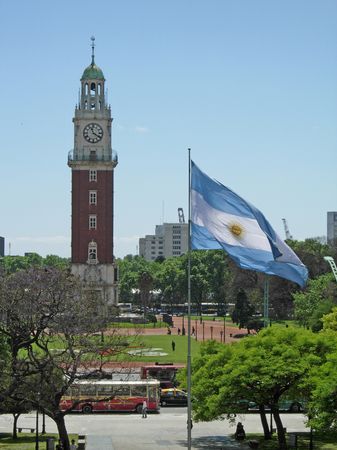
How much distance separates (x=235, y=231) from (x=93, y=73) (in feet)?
309

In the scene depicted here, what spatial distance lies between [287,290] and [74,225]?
27.4m

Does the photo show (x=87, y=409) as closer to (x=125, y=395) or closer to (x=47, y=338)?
(x=125, y=395)

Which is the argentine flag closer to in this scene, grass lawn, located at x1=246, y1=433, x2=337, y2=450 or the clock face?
grass lawn, located at x1=246, y1=433, x2=337, y2=450

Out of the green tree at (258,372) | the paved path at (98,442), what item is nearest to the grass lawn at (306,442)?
the green tree at (258,372)

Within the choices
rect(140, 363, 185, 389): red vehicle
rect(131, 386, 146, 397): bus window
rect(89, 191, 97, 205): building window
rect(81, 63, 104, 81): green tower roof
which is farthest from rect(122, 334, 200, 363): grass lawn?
rect(81, 63, 104, 81): green tower roof

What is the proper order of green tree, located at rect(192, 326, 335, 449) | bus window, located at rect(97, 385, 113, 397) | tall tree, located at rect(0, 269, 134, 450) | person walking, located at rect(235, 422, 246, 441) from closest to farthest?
tall tree, located at rect(0, 269, 134, 450)
green tree, located at rect(192, 326, 335, 449)
person walking, located at rect(235, 422, 246, 441)
bus window, located at rect(97, 385, 113, 397)

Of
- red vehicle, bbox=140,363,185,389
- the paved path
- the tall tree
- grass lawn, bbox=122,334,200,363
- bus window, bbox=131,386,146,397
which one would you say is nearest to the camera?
the tall tree

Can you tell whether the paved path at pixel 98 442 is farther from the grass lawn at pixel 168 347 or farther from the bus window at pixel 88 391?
the grass lawn at pixel 168 347

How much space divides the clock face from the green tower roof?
235 inches

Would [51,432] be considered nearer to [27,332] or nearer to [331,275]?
[27,332]

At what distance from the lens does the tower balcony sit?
4663 inches

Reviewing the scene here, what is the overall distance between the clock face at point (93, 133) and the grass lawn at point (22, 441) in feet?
240

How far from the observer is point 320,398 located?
3741 centimetres

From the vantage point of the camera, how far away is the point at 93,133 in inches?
4722
